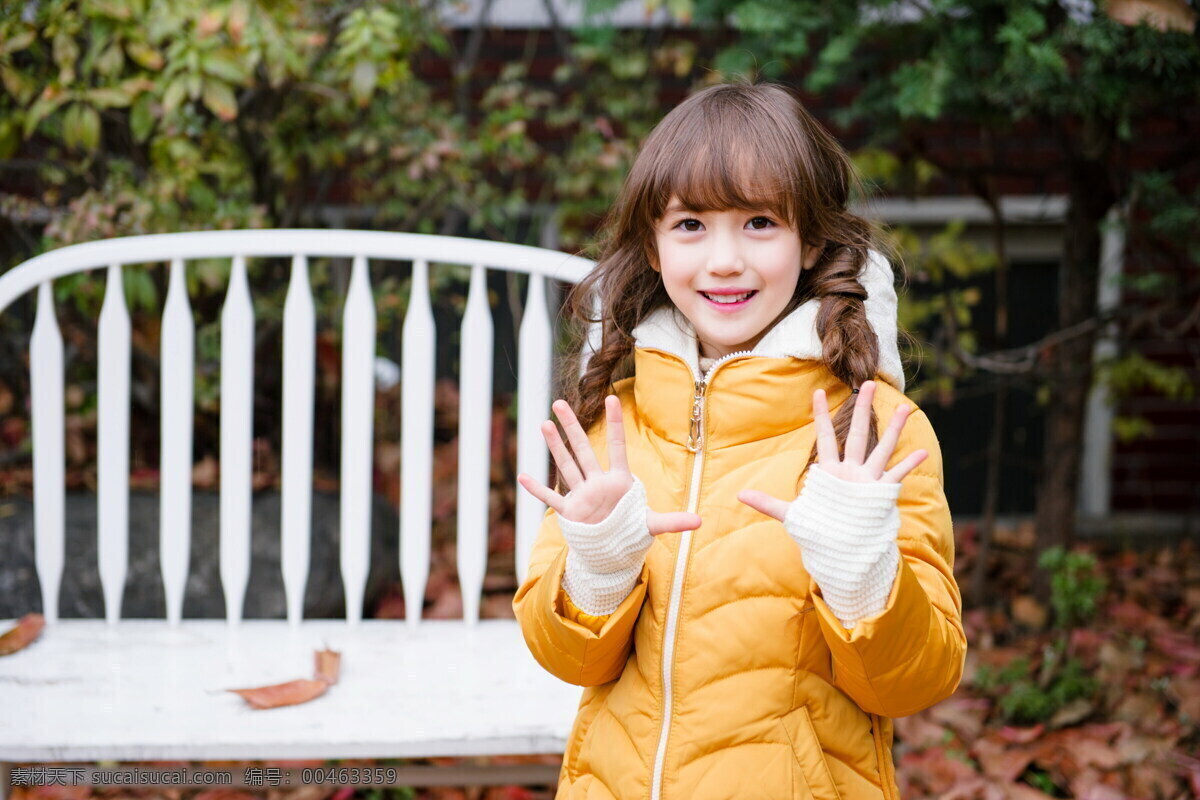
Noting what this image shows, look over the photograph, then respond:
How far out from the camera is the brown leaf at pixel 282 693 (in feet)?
6.04

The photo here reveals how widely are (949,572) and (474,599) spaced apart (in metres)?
1.17

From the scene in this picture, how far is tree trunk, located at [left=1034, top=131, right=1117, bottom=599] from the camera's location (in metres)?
3.15

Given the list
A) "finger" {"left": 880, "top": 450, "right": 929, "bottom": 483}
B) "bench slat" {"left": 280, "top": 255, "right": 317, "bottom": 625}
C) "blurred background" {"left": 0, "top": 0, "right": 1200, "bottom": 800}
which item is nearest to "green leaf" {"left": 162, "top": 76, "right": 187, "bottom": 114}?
"blurred background" {"left": 0, "top": 0, "right": 1200, "bottom": 800}

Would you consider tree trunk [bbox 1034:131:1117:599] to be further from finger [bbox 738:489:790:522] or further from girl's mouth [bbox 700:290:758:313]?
finger [bbox 738:489:790:522]

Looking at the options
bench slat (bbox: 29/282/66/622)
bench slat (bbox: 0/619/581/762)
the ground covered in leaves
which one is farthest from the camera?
the ground covered in leaves

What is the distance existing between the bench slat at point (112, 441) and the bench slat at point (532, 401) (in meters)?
0.83

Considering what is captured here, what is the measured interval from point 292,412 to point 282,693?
25.2 inches

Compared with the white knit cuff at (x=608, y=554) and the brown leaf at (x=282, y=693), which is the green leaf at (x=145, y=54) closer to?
the brown leaf at (x=282, y=693)

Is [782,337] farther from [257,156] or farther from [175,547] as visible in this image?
[257,156]

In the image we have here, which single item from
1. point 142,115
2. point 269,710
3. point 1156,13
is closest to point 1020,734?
point 1156,13

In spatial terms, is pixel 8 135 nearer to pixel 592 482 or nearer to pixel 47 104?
pixel 47 104

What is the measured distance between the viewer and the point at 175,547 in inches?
90.2

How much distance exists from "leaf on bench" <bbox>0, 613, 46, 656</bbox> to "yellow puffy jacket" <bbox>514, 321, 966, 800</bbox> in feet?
3.92

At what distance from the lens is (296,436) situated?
2275mm
